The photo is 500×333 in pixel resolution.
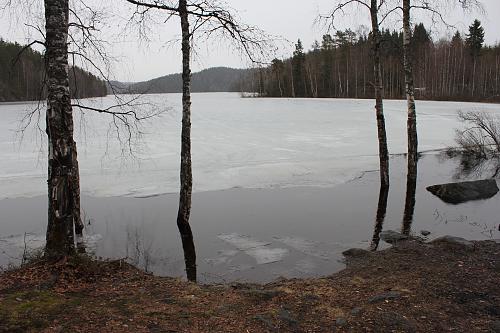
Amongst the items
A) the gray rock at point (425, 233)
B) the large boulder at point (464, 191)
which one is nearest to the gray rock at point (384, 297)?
the gray rock at point (425, 233)

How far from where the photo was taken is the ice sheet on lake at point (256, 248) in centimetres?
922

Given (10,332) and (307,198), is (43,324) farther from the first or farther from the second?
(307,198)

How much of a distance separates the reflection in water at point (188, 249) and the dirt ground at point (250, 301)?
1.70 metres

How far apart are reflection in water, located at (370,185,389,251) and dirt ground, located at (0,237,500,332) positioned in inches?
109

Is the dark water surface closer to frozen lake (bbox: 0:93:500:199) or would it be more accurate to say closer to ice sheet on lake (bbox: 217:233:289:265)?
ice sheet on lake (bbox: 217:233:289:265)

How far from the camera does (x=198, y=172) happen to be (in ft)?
58.5

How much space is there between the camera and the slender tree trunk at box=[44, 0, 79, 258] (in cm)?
608

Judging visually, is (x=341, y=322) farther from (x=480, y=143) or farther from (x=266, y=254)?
(x=480, y=143)

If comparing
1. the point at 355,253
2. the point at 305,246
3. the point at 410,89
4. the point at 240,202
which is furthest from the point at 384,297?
the point at 410,89

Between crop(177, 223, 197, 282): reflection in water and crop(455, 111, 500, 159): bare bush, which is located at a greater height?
crop(455, 111, 500, 159): bare bush

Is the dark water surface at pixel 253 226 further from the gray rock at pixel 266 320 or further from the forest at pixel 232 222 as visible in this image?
the gray rock at pixel 266 320

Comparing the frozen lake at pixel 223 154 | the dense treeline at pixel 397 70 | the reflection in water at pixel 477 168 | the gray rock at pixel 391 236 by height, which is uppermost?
the dense treeline at pixel 397 70

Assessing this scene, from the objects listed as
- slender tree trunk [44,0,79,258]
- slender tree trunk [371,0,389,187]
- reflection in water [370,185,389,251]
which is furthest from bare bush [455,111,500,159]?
slender tree trunk [44,0,79,258]

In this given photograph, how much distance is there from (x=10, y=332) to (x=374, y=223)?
9.38 m
